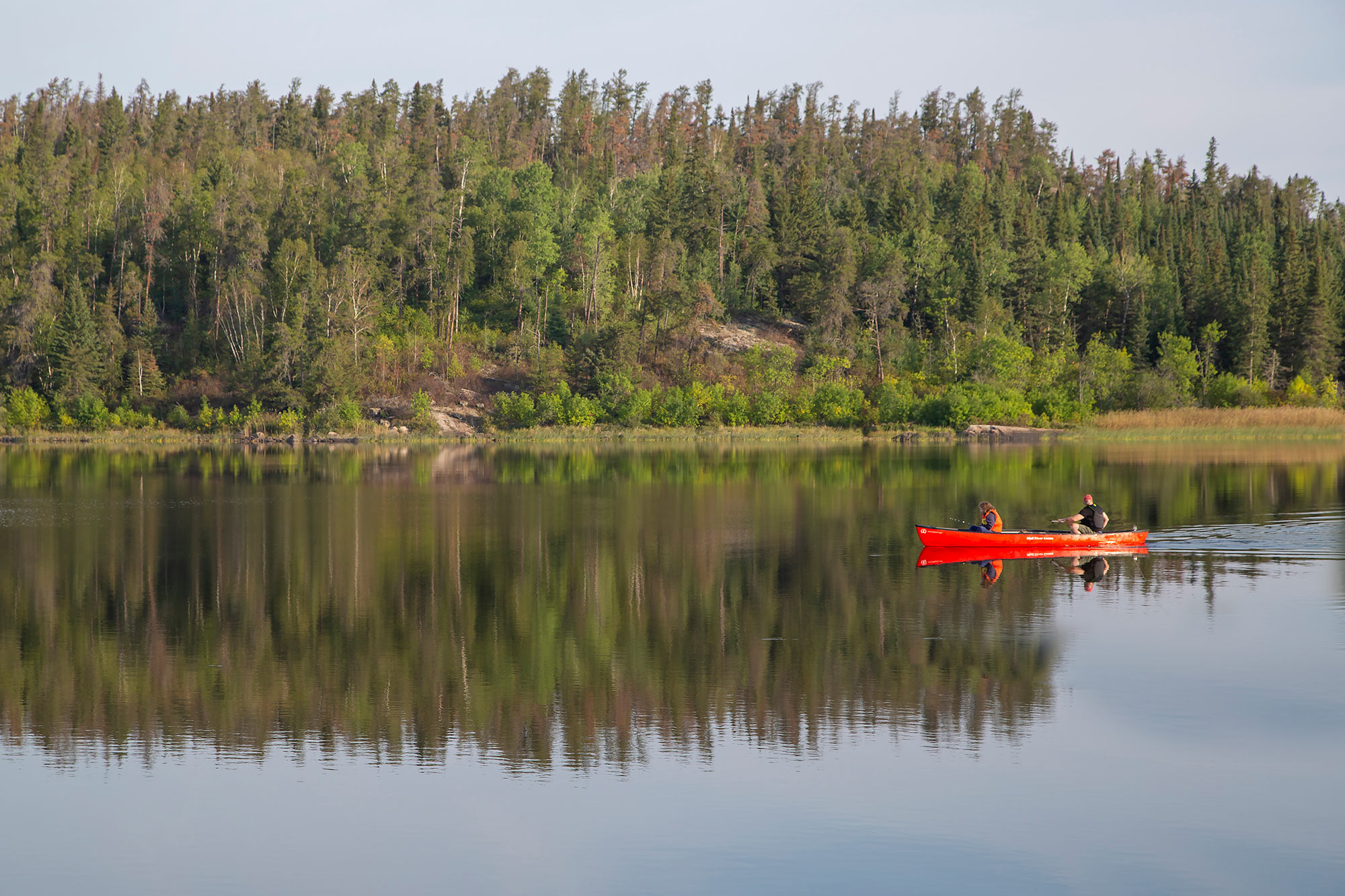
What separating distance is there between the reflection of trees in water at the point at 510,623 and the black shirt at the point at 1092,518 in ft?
9.42

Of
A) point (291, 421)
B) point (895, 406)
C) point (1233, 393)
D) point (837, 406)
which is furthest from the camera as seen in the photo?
point (1233, 393)

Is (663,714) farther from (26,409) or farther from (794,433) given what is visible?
(26,409)

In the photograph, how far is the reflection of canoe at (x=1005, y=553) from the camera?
104ft

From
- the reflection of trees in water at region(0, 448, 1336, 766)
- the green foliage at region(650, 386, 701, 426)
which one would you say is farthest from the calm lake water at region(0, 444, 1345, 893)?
the green foliage at region(650, 386, 701, 426)

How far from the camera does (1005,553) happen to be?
3256cm

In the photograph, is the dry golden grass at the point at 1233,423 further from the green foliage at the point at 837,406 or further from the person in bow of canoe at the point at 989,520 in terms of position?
the person in bow of canoe at the point at 989,520

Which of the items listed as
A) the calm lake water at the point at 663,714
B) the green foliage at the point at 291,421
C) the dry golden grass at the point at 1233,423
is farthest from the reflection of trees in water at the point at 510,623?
the dry golden grass at the point at 1233,423

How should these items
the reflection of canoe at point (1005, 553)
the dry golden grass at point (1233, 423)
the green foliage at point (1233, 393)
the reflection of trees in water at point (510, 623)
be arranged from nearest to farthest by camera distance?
1. the reflection of trees in water at point (510, 623)
2. the reflection of canoe at point (1005, 553)
3. the dry golden grass at point (1233, 423)
4. the green foliage at point (1233, 393)

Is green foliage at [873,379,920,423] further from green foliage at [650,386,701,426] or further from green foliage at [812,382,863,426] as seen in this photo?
green foliage at [650,386,701,426]

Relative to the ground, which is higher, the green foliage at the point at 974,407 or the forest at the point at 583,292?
the forest at the point at 583,292

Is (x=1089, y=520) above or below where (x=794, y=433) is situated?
below

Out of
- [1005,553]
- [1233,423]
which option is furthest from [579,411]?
[1005,553]

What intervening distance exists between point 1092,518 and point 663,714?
20.0m

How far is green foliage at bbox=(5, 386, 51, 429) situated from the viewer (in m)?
99.2
